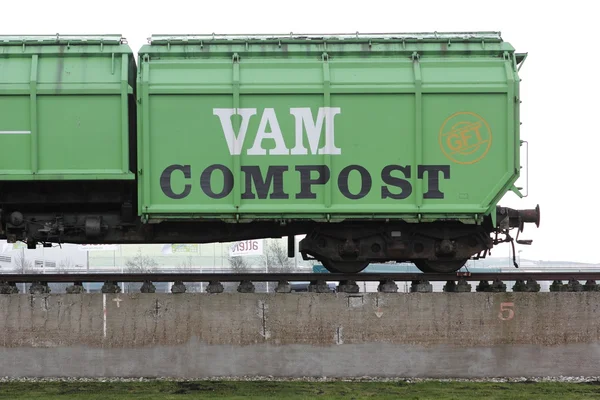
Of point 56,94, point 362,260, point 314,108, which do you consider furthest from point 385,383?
point 56,94

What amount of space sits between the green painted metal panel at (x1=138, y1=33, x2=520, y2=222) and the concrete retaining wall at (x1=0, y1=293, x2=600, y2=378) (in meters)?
1.38

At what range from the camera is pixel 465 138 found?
9.50 meters

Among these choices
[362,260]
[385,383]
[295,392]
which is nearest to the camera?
[295,392]

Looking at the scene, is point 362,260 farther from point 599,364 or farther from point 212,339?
point 599,364

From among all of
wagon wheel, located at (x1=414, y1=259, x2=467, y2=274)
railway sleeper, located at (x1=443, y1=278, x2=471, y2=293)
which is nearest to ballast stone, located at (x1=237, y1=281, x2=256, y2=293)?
wagon wheel, located at (x1=414, y1=259, x2=467, y2=274)

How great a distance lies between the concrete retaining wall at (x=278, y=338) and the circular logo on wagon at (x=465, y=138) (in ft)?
7.02

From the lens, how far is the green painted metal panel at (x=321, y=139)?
9.33 m

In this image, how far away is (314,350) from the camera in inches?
372

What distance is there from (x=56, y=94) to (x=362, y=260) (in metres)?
5.35

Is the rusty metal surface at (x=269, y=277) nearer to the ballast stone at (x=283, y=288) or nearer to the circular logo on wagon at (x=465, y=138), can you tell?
the ballast stone at (x=283, y=288)

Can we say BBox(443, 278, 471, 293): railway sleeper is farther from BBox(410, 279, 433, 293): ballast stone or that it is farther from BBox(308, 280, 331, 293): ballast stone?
BBox(308, 280, 331, 293): ballast stone

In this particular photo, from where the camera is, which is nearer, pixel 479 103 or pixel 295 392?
pixel 295 392

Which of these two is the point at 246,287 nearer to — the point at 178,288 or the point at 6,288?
the point at 178,288

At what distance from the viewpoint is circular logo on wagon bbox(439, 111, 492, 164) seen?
9484mm
